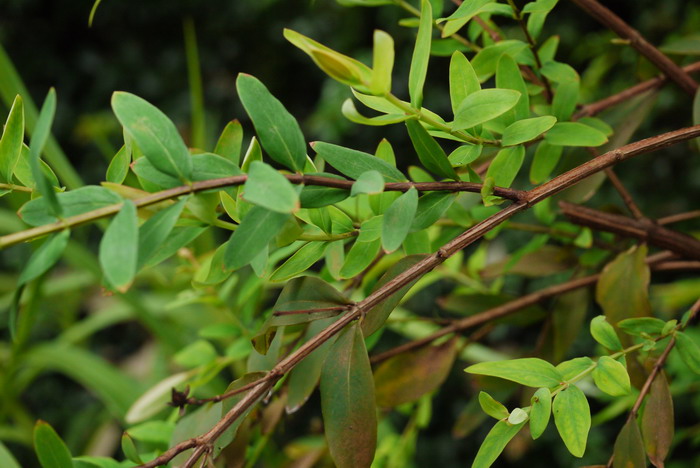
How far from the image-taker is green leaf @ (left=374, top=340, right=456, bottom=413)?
414 millimetres

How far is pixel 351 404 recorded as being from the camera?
0.28 meters

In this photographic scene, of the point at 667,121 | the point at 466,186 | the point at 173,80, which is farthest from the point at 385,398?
the point at 173,80

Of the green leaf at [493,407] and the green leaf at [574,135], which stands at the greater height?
the green leaf at [574,135]

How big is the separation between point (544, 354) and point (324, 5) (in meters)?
1.28

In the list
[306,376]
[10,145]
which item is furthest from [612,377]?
[10,145]

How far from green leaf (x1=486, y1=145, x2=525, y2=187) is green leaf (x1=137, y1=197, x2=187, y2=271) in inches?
5.8

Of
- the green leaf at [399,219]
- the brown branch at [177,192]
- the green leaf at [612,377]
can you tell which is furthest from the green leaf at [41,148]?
the green leaf at [612,377]

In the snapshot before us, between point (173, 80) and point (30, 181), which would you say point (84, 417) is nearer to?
point (173, 80)

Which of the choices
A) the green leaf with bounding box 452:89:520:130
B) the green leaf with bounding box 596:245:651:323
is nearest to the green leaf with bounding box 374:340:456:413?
the green leaf with bounding box 596:245:651:323

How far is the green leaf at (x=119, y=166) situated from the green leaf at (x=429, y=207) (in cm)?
12

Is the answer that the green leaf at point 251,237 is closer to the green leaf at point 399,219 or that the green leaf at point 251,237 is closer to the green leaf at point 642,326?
the green leaf at point 399,219

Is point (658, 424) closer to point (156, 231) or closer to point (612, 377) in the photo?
point (612, 377)

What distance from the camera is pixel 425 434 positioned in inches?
49.3

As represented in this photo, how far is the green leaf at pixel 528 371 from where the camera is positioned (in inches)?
10.8
